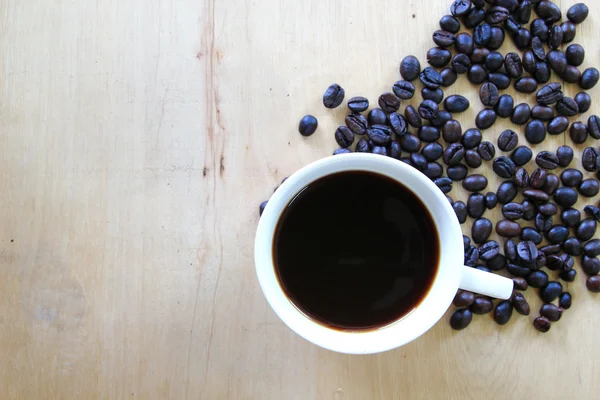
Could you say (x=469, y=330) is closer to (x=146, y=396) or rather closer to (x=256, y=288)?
(x=256, y=288)

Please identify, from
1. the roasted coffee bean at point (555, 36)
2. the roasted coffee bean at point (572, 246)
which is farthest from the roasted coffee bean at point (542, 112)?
the roasted coffee bean at point (572, 246)

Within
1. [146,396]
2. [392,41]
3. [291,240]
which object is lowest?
[146,396]

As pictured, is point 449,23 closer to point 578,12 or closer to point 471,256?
point 578,12

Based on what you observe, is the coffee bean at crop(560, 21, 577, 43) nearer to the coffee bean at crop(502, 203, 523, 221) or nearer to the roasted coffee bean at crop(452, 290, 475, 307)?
the coffee bean at crop(502, 203, 523, 221)

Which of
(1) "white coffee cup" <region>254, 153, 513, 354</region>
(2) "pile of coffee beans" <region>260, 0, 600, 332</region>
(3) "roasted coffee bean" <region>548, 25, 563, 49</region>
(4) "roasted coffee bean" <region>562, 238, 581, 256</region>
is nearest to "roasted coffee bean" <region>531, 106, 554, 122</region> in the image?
(2) "pile of coffee beans" <region>260, 0, 600, 332</region>

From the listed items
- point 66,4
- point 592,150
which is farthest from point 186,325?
point 592,150
